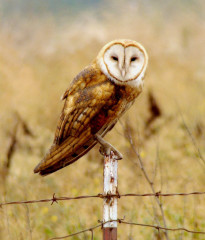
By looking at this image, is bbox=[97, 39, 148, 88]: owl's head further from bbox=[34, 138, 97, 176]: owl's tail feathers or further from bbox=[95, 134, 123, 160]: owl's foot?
bbox=[34, 138, 97, 176]: owl's tail feathers

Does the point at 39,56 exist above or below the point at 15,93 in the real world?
above

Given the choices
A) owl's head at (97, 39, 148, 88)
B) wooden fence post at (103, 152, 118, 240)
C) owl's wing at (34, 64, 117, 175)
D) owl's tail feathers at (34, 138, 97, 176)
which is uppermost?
owl's head at (97, 39, 148, 88)

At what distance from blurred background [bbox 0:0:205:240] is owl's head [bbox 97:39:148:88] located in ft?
1.97

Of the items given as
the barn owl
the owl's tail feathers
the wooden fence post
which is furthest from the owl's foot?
the wooden fence post

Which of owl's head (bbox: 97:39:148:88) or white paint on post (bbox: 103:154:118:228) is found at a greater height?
owl's head (bbox: 97:39:148:88)

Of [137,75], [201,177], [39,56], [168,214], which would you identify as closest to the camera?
[137,75]

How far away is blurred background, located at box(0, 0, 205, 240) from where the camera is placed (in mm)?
6000

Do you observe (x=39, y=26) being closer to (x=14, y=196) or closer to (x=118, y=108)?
(x=14, y=196)

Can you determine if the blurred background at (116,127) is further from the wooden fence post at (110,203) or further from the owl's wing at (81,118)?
the wooden fence post at (110,203)

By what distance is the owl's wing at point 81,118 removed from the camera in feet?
13.5

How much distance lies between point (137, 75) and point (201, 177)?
3779 mm

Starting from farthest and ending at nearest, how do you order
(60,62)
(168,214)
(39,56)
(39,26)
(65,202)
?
(39,26) → (39,56) → (60,62) → (65,202) → (168,214)

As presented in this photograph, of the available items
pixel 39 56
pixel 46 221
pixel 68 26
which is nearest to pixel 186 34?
pixel 39 56

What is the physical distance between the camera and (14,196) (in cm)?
679
